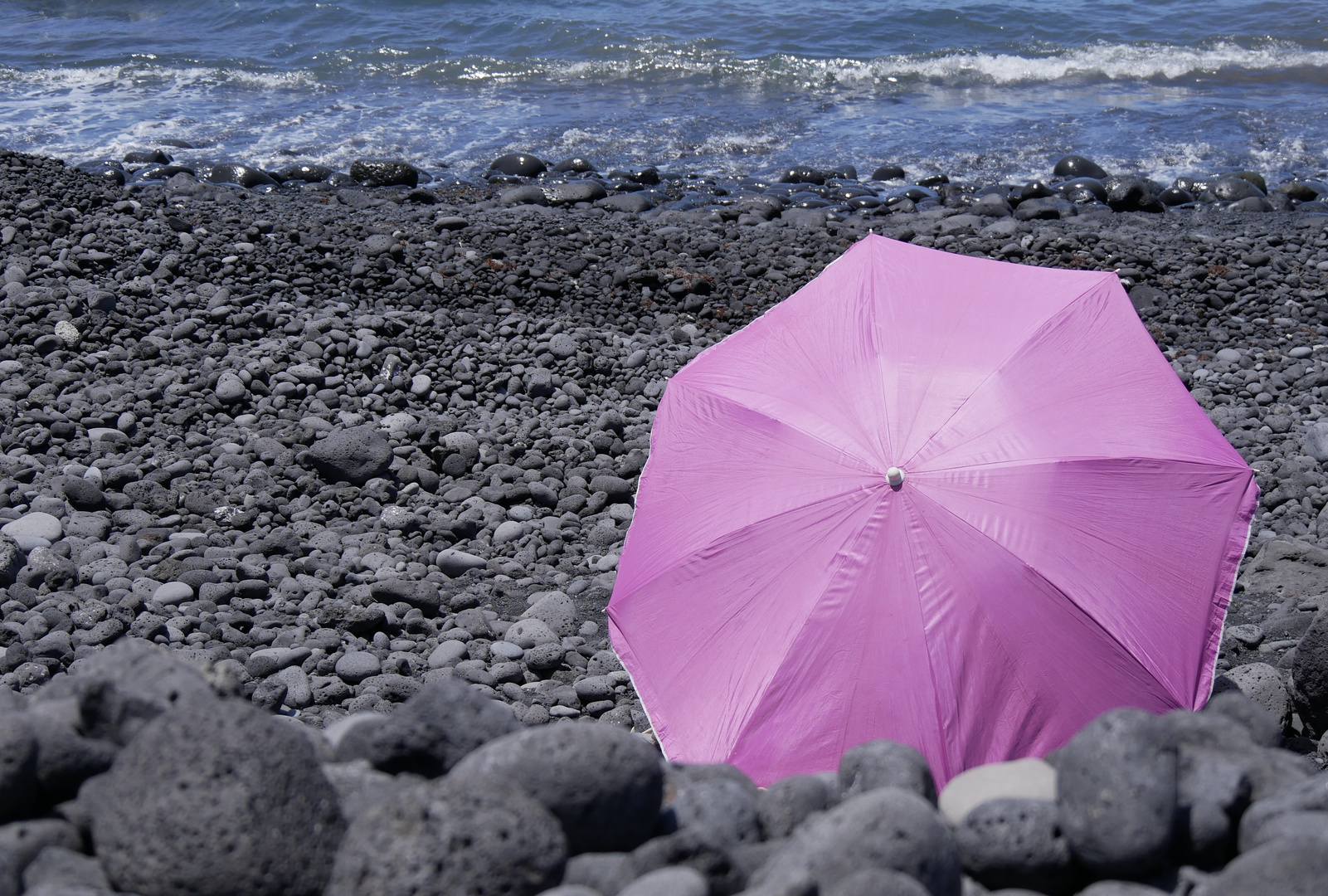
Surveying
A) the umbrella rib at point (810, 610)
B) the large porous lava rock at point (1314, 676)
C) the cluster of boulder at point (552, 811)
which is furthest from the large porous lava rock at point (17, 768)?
the large porous lava rock at point (1314, 676)

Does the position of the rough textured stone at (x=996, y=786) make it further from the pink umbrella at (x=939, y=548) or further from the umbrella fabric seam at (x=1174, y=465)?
the umbrella fabric seam at (x=1174, y=465)

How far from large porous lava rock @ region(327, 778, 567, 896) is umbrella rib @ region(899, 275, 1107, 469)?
2.11 m

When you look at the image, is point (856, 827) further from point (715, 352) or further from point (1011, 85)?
point (1011, 85)

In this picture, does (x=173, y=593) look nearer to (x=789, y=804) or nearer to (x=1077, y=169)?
(x=789, y=804)

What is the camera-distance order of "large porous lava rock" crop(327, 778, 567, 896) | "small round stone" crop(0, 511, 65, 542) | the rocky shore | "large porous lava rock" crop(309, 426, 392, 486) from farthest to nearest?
"large porous lava rock" crop(309, 426, 392, 486) < "small round stone" crop(0, 511, 65, 542) < the rocky shore < "large porous lava rock" crop(327, 778, 567, 896)

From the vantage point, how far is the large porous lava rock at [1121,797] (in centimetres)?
190

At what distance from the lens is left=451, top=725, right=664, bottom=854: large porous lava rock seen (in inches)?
79.2

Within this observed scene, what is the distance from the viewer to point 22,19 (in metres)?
21.5

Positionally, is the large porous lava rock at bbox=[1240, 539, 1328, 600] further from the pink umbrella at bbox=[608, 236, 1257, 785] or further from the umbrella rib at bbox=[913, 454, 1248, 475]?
the umbrella rib at bbox=[913, 454, 1248, 475]

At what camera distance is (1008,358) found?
381cm

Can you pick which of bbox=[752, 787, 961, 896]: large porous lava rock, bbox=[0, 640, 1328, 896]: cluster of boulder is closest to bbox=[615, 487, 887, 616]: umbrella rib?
bbox=[0, 640, 1328, 896]: cluster of boulder

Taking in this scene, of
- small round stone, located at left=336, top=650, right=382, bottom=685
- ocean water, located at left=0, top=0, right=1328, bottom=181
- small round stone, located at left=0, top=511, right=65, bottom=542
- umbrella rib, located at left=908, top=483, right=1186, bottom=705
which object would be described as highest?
ocean water, located at left=0, top=0, right=1328, bottom=181

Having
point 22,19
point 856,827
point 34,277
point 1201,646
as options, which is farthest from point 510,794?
point 22,19

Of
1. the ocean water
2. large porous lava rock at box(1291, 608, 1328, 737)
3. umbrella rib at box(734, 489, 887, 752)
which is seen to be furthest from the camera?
the ocean water
